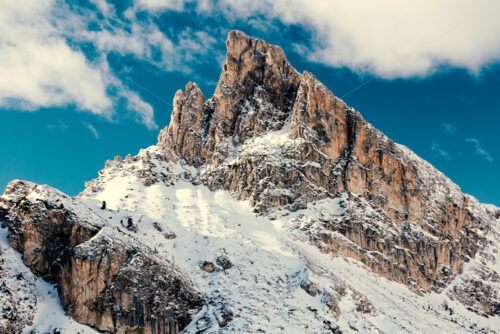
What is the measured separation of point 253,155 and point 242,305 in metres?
48.7

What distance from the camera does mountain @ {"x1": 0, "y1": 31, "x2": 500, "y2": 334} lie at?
2297 inches

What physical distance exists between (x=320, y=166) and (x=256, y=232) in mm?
25994

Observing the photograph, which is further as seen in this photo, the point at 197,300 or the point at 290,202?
the point at 290,202

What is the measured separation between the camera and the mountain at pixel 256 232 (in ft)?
191

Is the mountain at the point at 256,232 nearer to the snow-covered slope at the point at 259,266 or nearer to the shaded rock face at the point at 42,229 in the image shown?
the shaded rock face at the point at 42,229

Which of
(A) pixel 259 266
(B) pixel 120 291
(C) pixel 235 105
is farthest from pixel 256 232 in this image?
(C) pixel 235 105

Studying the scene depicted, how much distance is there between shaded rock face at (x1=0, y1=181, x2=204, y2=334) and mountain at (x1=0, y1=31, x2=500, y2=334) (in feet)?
0.55

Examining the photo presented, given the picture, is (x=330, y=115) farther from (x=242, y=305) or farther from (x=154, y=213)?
(x=242, y=305)

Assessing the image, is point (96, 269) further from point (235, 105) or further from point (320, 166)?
point (235, 105)

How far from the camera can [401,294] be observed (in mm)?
85312

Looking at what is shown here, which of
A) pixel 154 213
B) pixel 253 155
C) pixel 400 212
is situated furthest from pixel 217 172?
pixel 400 212

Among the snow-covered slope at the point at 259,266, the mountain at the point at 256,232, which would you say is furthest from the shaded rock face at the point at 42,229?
the snow-covered slope at the point at 259,266

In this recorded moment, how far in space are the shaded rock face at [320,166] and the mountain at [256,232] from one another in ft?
1.13

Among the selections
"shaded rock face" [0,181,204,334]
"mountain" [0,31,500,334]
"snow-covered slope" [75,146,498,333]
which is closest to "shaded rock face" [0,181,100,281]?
"shaded rock face" [0,181,204,334]
